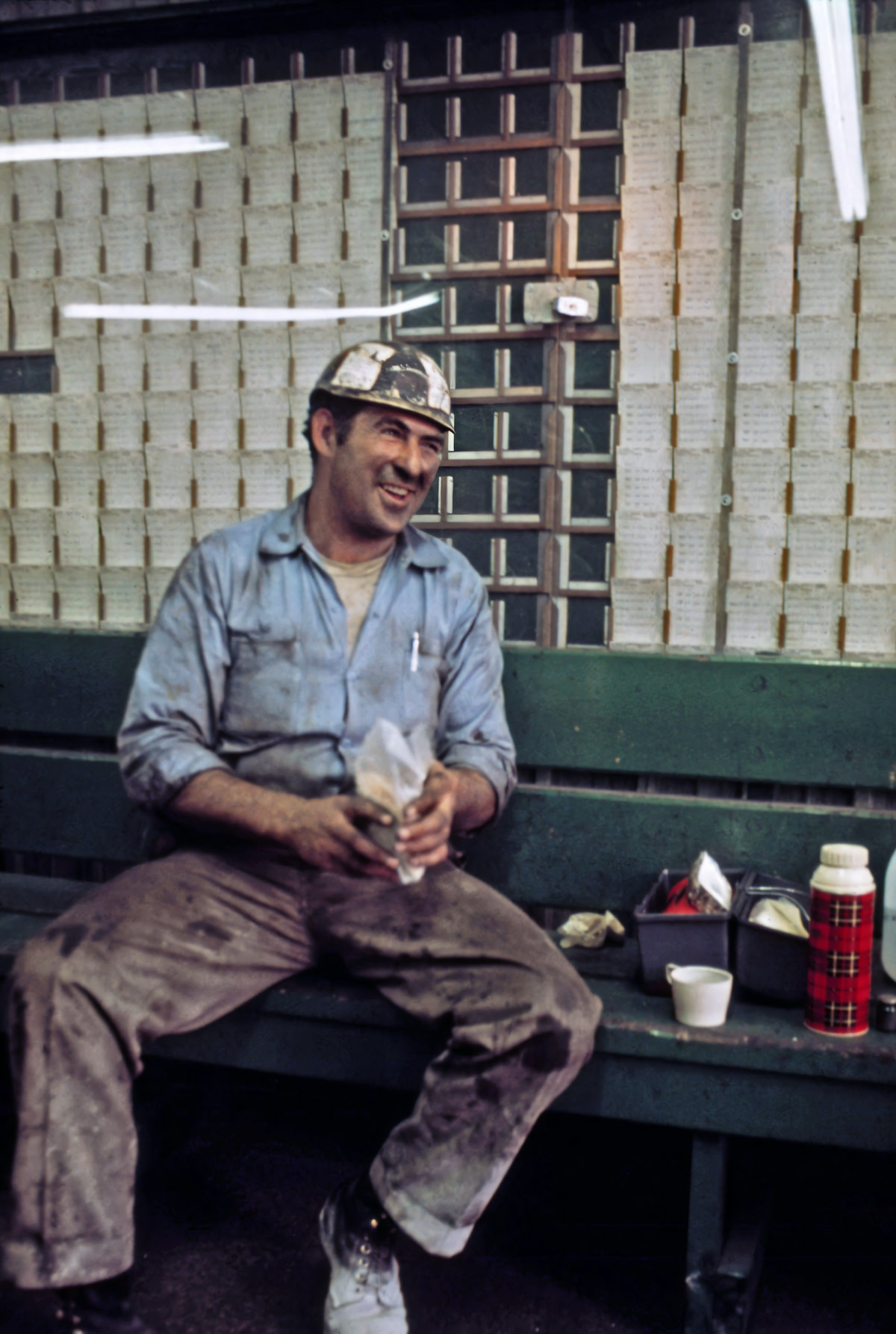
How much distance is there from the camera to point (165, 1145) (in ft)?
7.50

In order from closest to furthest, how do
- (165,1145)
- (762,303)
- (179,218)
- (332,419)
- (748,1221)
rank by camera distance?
(748,1221) < (332,419) < (762,303) < (165,1145) < (179,218)

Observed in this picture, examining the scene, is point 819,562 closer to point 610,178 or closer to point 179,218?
point 610,178

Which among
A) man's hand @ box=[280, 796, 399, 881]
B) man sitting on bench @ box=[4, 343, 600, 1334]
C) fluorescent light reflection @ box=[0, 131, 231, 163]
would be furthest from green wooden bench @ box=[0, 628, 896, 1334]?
fluorescent light reflection @ box=[0, 131, 231, 163]

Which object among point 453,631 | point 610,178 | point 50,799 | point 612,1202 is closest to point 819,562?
point 453,631

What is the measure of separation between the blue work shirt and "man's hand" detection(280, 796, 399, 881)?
185mm

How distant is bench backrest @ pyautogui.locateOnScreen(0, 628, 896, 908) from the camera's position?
6.86ft

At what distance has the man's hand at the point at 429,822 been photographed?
5.39 ft

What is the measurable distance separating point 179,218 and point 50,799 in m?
1.34

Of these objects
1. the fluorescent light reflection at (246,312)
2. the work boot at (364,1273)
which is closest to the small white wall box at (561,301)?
the fluorescent light reflection at (246,312)

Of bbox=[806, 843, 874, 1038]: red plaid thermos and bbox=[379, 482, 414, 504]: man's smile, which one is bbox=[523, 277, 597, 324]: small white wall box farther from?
bbox=[806, 843, 874, 1038]: red plaid thermos

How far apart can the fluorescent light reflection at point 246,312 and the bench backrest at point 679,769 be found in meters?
0.79

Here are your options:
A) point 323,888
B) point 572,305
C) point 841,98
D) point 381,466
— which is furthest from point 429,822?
point 841,98

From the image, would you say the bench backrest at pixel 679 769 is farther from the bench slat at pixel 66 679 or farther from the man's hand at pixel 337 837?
the bench slat at pixel 66 679

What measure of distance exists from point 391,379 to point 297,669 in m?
0.54
